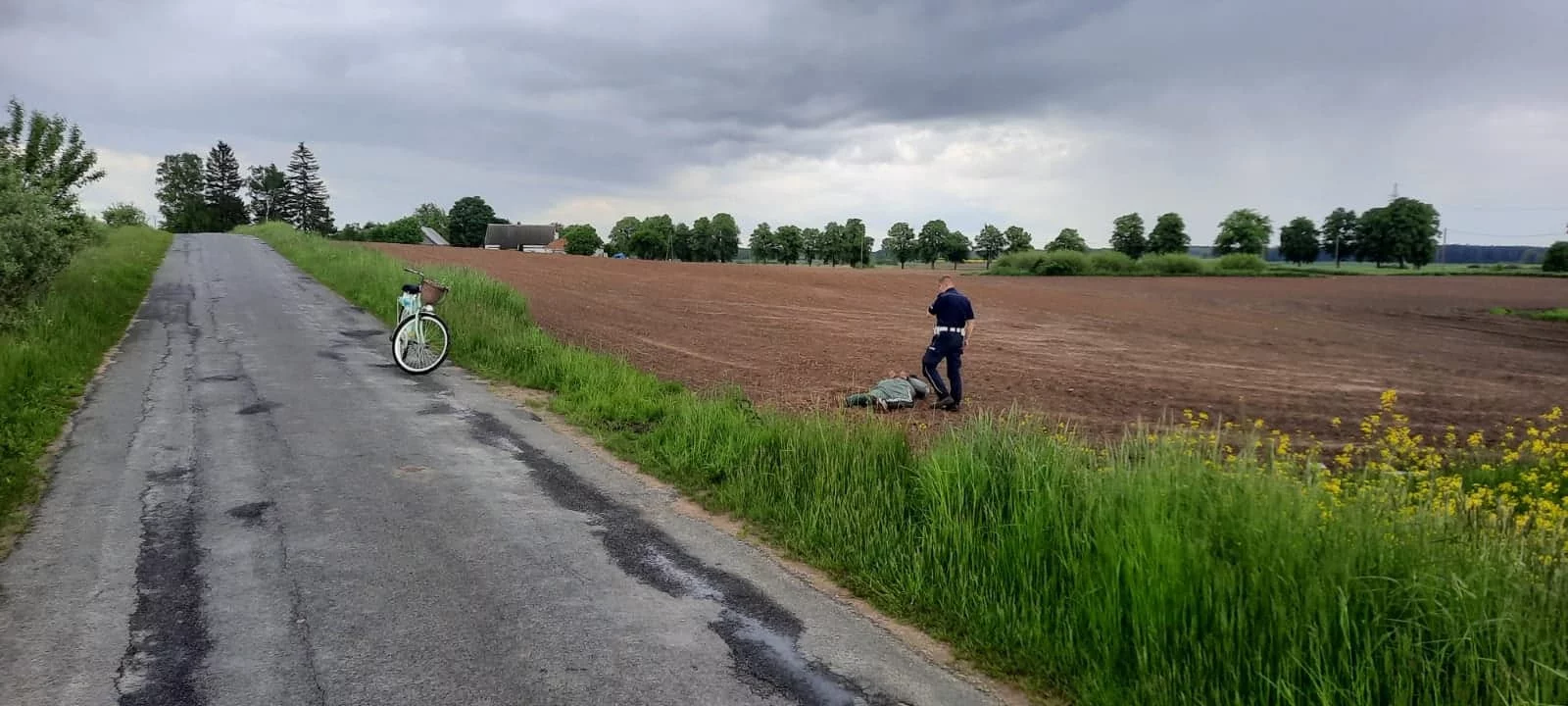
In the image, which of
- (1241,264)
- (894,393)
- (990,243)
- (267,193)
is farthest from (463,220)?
(894,393)

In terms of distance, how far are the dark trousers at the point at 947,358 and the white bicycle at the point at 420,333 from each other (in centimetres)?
682

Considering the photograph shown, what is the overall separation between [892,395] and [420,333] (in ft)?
21.9

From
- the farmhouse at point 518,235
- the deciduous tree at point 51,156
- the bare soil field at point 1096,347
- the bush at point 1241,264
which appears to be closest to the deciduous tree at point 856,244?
the farmhouse at point 518,235

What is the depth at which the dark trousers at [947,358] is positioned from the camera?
11.3 metres

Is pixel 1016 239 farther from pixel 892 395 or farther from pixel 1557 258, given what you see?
pixel 892 395

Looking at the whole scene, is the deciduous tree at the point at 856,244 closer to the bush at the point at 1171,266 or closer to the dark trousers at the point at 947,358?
the bush at the point at 1171,266

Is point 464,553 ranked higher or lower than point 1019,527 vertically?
lower

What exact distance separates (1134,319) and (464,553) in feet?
101

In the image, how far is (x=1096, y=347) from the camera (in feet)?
72.5

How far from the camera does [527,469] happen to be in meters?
7.25

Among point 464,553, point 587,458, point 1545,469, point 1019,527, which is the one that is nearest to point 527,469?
point 587,458

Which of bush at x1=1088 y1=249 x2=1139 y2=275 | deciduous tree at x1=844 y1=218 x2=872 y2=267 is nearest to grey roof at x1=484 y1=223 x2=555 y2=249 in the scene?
deciduous tree at x1=844 y1=218 x2=872 y2=267

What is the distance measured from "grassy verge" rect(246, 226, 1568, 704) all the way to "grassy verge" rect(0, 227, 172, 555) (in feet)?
17.6

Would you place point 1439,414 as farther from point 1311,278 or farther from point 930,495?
point 1311,278
